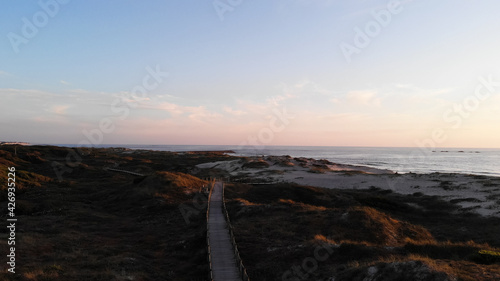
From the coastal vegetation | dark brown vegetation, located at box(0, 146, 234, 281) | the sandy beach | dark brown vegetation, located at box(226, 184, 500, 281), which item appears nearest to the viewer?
dark brown vegetation, located at box(226, 184, 500, 281)

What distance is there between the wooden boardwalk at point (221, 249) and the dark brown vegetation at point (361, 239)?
44.2 inches

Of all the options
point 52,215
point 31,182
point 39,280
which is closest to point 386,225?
point 39,280

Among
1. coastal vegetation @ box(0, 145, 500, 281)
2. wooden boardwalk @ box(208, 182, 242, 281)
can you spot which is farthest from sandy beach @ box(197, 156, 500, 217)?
wooden boardwalk @ box(208, 182, 242, 281)

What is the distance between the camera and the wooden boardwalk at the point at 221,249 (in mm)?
15695

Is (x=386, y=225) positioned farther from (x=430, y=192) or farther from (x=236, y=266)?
(x=430, y=192)

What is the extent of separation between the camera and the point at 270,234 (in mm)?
23109

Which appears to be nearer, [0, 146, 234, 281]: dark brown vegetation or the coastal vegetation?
the coastal vegetation

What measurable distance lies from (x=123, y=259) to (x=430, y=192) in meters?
47.8

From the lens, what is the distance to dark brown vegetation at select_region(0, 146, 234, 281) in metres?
17.4

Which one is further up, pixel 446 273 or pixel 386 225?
pixel 446 273

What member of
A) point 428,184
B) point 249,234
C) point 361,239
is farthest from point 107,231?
point 428,184

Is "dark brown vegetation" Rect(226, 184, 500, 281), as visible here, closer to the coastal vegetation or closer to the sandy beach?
the coastal vegetation

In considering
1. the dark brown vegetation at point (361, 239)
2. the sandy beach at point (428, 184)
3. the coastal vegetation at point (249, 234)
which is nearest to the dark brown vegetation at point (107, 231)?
the coastal vegetation at point (249, 234)

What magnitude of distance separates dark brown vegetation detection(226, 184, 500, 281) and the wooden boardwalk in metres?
1.12
